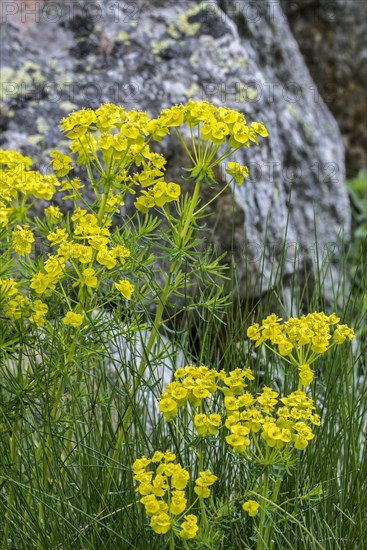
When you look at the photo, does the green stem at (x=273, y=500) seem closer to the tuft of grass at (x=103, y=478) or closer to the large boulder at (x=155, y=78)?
the tuft of grass at (x=103, y=478)

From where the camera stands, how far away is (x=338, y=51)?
5148mm

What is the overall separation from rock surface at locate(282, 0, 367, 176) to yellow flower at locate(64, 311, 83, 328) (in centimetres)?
394

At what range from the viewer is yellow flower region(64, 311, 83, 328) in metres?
1.51

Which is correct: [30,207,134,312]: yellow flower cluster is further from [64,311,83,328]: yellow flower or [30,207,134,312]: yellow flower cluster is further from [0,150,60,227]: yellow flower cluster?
[0,150,60,227]: yellow flower cluster

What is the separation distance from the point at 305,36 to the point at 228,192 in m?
Result: 2.44

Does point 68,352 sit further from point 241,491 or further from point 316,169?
point 316,169

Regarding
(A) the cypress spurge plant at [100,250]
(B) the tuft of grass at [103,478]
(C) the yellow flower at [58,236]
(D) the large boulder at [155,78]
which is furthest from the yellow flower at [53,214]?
(D) the large boulder at [155,78]

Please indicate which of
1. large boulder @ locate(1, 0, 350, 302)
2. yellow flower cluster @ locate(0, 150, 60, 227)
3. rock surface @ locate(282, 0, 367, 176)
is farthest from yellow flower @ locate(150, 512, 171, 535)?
rock surface @ locate(282, 0, 367, 176)

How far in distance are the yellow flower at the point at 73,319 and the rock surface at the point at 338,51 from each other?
12.9 ft

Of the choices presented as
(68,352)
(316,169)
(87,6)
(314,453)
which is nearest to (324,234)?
Answer: (316,169)

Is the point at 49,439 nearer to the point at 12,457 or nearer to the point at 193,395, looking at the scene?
the point at 12,457

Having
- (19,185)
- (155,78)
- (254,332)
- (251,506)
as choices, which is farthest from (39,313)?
(155,78)

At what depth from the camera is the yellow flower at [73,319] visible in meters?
1.51

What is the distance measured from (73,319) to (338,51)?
4.05m
